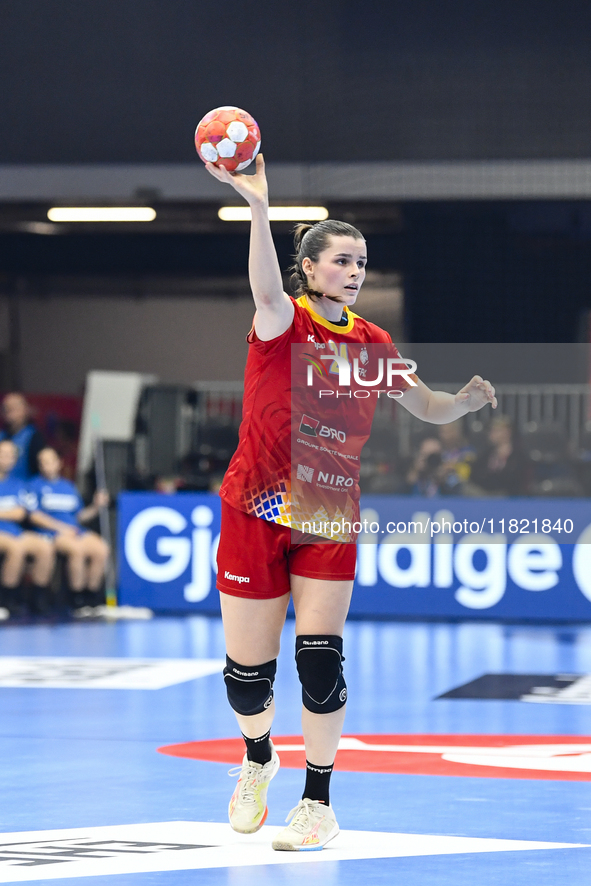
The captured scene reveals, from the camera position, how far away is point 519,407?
44.6 ft

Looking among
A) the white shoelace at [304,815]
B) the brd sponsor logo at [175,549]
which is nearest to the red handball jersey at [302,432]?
the white shoelace at [304,815]

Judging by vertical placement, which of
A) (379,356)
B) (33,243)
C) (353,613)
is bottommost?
(353,613)

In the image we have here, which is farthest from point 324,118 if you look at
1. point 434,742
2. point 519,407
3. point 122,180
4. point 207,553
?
point 434,742

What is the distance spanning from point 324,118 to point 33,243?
20.9 ft

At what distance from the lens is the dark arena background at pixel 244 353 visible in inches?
272

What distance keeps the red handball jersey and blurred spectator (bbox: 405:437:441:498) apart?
8206 millimetres

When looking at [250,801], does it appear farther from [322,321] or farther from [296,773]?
[322,321]

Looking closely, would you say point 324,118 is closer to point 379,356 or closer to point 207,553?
point 207,553

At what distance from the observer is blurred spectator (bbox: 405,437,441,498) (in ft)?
40.3

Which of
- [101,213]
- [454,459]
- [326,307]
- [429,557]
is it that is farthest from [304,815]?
[101,213]

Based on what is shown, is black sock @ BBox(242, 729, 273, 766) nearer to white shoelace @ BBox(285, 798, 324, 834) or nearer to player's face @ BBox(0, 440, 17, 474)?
white shoelace @ BBox(285, 798, 324, 834)

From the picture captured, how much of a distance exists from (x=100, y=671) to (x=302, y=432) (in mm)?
4560

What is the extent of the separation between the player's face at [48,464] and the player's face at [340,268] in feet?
26.7

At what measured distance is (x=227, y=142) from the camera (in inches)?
150
